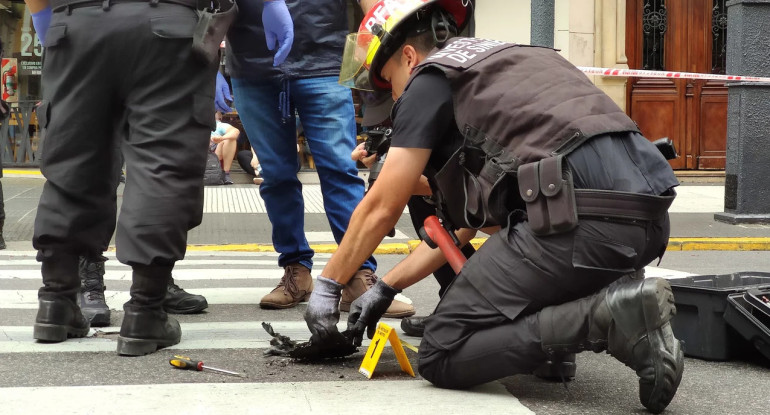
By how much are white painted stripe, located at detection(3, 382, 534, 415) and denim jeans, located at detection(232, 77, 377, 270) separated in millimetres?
1711

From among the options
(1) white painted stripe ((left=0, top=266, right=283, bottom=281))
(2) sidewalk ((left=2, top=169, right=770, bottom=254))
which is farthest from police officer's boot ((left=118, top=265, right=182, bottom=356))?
(2) sidewalk ((left=2, top=169, right=770, bottom=254))

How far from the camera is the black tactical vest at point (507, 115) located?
3293mm

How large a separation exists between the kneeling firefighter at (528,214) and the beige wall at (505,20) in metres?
11.4

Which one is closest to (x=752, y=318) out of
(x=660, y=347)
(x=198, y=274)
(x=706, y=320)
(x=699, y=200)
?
(x=706, y=320)

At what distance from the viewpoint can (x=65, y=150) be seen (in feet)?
12.7

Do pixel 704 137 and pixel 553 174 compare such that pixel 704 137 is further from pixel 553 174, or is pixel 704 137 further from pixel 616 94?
pixel 553 174

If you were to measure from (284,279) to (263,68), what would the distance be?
0.98m

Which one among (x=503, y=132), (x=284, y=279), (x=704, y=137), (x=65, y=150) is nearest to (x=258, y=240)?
(x=284, y=279)

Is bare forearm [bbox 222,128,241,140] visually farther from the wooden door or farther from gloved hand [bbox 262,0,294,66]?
gloved hand [bbox 262,0,294,66]

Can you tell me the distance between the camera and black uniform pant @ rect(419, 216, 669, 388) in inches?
127

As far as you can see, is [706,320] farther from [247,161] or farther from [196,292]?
[247,161]

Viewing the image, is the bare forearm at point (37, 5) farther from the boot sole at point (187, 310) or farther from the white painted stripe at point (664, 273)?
the white painted stripe at point (664, 273)

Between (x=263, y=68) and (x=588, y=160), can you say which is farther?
(x=263, y=68)

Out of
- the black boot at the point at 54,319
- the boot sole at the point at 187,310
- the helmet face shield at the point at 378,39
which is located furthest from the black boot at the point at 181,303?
the helmet face shield at the point at 378,39
